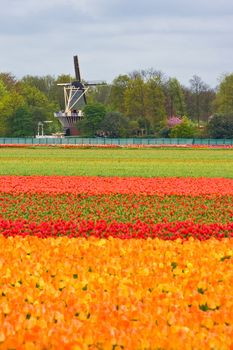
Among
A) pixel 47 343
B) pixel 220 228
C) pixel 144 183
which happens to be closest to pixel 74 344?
pixel 47 343

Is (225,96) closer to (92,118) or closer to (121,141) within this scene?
(92,118)

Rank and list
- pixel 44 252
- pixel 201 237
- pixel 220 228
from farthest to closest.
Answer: pixel 220 228 → pixel 201 237 → pixel 44 252

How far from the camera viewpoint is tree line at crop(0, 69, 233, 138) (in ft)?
285

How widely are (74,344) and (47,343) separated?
21 centimetres

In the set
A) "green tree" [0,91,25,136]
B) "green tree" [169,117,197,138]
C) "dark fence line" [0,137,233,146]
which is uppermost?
"green tree" [0,91,25,136]

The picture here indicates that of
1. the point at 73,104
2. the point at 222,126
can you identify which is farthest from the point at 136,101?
the point at 222,126

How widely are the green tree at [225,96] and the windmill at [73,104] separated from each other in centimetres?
1657

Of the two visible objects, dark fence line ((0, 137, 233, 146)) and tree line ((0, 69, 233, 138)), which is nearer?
dark fence line ((0, 137, 233, 146))

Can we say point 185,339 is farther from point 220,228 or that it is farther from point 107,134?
point 107,134

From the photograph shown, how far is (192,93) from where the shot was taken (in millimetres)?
111812

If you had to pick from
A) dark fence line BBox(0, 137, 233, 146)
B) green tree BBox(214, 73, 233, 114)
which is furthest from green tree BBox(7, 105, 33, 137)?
green tree BBox(214, 73, 233, 114)

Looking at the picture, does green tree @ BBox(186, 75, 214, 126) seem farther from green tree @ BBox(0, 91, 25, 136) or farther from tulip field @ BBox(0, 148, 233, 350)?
tulip field @ BBox(0, 148, 233, 350)

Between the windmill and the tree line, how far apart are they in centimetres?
230

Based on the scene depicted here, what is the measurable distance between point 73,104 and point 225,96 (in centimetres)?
2046
